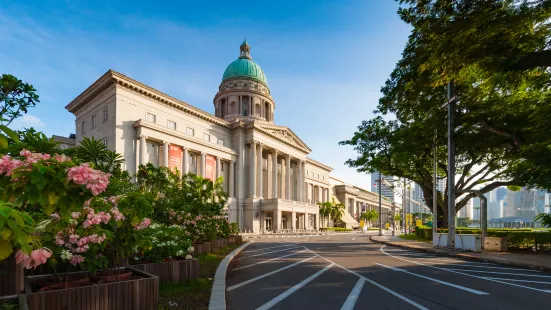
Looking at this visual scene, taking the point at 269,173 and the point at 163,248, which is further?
the point at 269,173

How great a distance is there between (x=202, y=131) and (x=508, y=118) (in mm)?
41202

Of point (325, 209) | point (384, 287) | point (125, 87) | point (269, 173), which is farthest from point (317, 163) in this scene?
point (384, 287)

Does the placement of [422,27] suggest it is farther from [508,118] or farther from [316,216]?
[316,216]

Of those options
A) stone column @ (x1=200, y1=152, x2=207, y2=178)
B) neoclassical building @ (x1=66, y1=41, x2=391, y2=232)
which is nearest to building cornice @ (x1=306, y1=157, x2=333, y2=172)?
neoclassical building @ (x1=66, y1=41, x2=391, y2=232)

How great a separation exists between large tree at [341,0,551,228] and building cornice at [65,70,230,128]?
86.5 feet

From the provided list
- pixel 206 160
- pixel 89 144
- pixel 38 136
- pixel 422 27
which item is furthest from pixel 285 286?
pixel 206 160

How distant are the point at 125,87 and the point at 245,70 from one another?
39.8 meters

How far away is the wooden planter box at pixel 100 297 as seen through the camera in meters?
5.30

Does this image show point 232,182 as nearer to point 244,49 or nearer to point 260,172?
point 260,172

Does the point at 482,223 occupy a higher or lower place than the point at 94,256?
lower

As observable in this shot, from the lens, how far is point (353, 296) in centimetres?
848

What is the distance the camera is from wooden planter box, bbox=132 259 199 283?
8.89 metres

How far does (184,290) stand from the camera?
8.52 meters

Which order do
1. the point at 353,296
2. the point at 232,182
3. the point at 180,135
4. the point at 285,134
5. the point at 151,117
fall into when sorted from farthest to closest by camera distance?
the point at 285,134 < the point at 232,182 < the point at 180,135 < the point at 151,117 < the point at 353,296
